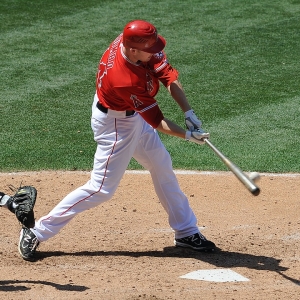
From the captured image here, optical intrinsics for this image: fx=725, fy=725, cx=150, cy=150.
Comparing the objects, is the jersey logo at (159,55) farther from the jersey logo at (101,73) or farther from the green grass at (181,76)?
the green grass at (181,76)

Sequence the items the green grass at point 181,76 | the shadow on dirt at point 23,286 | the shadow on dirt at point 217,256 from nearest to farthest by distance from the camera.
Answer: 1. the shadow on dirt at point 23,286
2. the shadow on dirt at point 217,256
3. the green grass at point 181,76

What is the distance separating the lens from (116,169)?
5434 mm

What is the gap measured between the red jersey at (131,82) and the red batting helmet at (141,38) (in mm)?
142

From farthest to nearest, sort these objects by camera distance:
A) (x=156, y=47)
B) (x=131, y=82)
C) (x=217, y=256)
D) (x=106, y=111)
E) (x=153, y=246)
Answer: (x=153, y=246) < (x=217, y=256) < (x=106, y=111) < (x=156, y=47) < (x=131, y=82)

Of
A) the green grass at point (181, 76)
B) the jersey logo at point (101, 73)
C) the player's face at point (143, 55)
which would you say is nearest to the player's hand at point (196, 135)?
the player's face at point (143, 55)

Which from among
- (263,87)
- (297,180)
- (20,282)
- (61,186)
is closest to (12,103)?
(61,186)

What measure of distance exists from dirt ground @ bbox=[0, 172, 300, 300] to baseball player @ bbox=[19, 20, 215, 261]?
9.8 inches

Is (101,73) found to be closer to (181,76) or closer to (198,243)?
(198,243)

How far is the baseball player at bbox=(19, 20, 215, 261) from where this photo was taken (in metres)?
5.08

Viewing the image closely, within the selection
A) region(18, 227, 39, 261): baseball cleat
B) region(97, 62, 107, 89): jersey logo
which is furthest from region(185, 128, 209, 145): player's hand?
region(18, 227, 39, 261): baseball cleat

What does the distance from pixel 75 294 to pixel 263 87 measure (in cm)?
587

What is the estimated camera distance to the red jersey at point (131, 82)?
5.02 metres

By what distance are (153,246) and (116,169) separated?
0.84 metres

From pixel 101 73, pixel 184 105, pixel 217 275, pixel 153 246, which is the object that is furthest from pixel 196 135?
pixel 153 246
